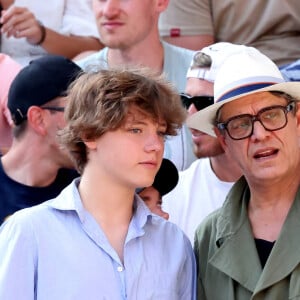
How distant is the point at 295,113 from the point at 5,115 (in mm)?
1831

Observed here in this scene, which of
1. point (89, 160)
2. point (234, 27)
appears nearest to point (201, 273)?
point (89, 160)

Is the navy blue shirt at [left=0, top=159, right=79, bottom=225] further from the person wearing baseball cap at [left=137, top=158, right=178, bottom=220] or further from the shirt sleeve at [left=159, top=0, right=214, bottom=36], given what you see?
the shirt sleeve at [left=159, top=0, right=214, bottom=36]

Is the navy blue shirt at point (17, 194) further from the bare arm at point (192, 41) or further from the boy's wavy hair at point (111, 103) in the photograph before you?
the bare arm at point (192, 41)

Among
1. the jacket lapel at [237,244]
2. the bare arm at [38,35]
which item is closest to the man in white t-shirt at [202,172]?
the jacket lapel at [237,244]

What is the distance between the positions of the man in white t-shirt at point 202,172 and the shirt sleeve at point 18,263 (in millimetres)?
1069

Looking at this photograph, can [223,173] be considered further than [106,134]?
Yes

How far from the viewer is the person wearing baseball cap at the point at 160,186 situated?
3512 mm

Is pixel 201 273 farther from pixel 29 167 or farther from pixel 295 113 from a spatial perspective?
pixel 29 167

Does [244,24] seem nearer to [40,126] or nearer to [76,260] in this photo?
[40,126]

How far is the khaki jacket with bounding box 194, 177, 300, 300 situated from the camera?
9.12 ft

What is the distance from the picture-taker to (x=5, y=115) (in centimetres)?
435

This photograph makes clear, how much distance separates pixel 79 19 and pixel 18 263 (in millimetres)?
2765

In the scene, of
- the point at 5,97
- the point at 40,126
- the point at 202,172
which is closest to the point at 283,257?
the point at 202,172

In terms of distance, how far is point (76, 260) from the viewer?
2725 mm
